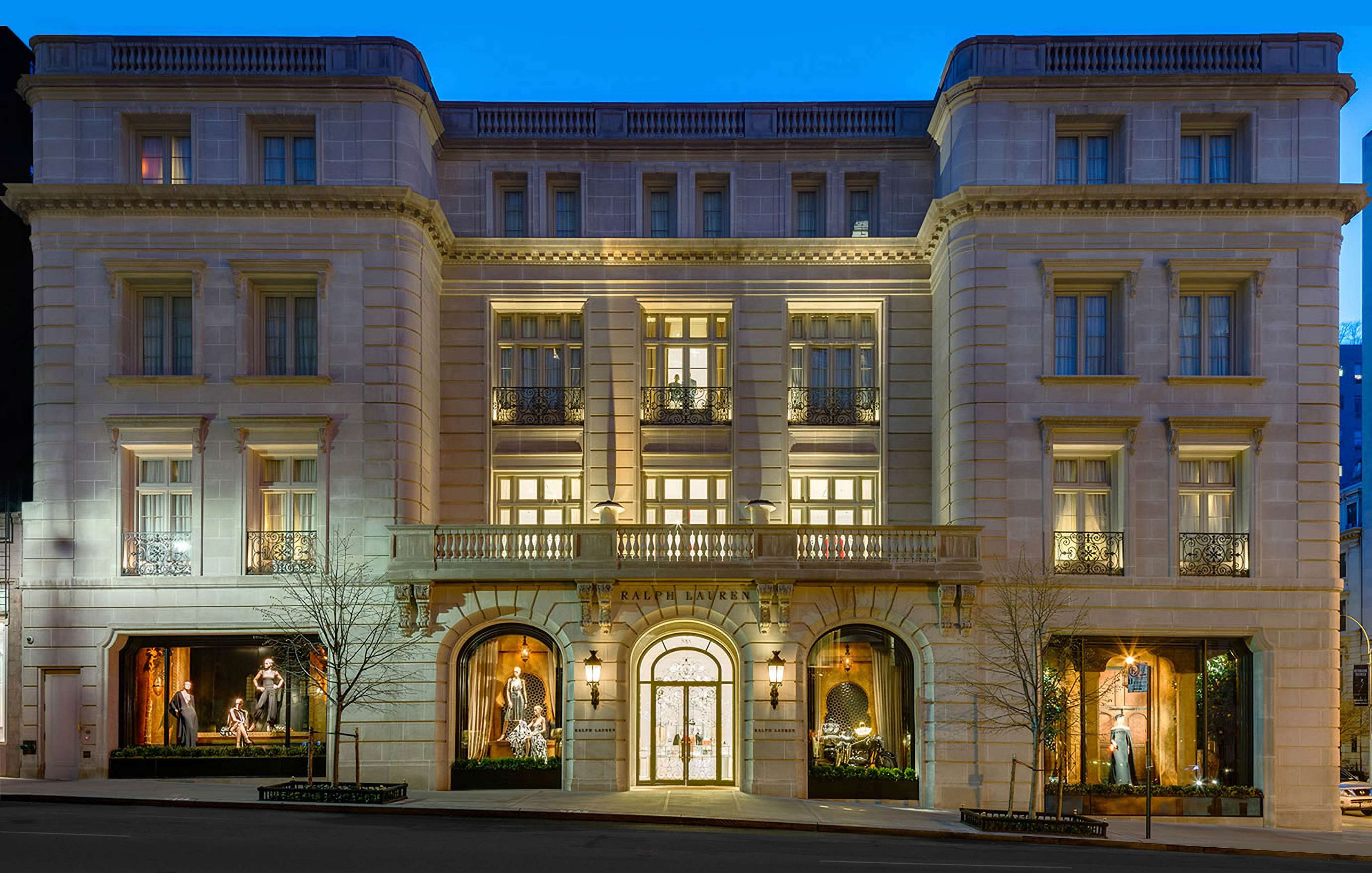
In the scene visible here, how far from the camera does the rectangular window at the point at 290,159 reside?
29453mm

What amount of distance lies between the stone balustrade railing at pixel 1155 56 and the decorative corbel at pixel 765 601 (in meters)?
13.3

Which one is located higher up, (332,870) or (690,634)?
(690,634)

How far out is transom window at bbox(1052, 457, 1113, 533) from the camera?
95.0 ft

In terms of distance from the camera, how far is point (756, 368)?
104 feet

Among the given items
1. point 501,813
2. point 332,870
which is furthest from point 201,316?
point 332,870

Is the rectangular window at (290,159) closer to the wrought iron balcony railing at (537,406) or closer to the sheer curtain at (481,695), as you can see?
the wrought iron balcony railing at (537,406)

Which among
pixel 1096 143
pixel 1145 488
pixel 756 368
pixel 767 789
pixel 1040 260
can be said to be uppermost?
pixel 1096 143

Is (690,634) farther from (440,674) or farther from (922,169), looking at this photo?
(922,169)

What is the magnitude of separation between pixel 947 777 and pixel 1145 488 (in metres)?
8.38

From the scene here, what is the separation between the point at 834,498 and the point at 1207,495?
30.4 feet

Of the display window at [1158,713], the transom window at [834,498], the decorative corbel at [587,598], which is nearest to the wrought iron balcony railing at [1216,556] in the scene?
the display window at [1158,713]

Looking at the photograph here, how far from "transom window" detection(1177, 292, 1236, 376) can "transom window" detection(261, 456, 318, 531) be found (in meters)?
21.5

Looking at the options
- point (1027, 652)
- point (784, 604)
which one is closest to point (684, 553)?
point (784, 604)

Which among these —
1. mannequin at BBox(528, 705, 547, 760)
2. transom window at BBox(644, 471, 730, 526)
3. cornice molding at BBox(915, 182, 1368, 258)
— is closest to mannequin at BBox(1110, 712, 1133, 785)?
transom window at BBox(644, 471, 730, 526)
